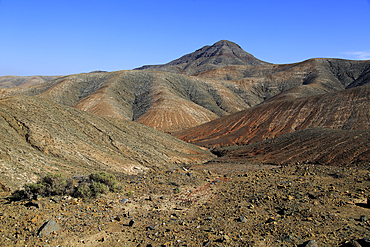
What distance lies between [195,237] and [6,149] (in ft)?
51.9

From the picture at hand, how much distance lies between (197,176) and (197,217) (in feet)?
20.9

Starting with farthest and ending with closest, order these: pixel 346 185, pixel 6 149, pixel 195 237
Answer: pixel 6 149 → pixel 346 185 → pixel 195 237

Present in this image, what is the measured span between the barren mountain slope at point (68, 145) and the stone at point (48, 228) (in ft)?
27.9

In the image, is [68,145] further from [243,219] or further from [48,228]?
[243,219]

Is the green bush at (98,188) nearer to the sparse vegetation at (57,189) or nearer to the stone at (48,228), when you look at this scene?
the sparse vegetation at (57,189)

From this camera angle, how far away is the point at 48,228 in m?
8.40

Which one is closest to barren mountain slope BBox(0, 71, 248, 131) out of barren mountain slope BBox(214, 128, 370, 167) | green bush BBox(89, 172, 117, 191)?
barren mountain slope BBox(214, 128, 370, 167)

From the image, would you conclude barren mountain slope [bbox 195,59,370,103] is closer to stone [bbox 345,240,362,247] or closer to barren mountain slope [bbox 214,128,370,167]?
barren mountain slope [bbox 214,128,370,167]

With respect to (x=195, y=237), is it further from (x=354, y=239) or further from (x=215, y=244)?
(x=354, y=239)

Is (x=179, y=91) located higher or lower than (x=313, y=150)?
higher

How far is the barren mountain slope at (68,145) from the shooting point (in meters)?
18.3

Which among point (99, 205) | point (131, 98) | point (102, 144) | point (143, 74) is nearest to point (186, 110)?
point (131, 98)

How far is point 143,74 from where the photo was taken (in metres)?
101

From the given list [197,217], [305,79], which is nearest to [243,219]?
[197,217]
